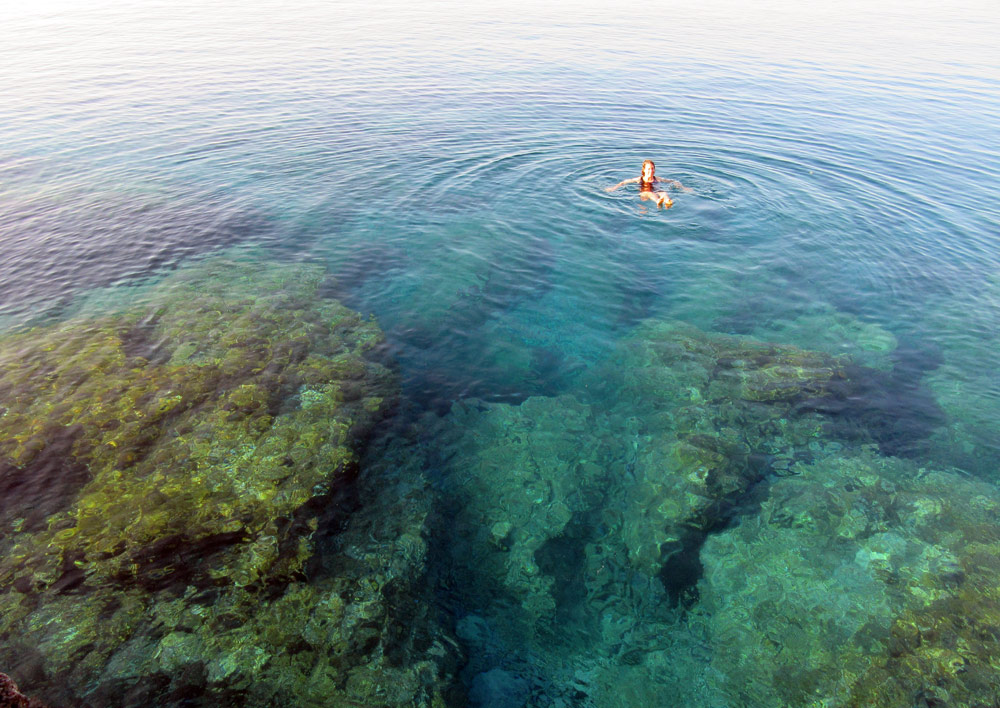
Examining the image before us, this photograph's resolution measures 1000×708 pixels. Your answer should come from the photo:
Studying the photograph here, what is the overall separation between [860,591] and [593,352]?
9163 mm

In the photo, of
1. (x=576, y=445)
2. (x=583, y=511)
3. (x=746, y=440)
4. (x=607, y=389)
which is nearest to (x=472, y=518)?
(x=583, y=511)

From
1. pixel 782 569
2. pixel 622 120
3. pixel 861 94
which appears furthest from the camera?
pixel 861 94

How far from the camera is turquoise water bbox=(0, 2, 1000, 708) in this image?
921 centimetres

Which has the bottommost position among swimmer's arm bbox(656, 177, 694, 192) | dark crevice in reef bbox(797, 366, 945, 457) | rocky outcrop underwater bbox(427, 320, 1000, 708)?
rocky outcrop underwater bbox(427, 320, 1000, 708)

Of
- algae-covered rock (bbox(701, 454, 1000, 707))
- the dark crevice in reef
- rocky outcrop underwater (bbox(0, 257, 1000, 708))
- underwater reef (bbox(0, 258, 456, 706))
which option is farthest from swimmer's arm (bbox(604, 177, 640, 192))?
algae-covered rock (bbox(701, 454, 1000, 707))

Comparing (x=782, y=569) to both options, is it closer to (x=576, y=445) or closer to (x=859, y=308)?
(x=576, y=445)

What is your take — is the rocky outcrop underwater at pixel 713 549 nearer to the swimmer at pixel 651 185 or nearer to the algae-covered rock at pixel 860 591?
the algae-covered rock at pixel 860 591

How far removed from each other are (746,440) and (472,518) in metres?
7.53

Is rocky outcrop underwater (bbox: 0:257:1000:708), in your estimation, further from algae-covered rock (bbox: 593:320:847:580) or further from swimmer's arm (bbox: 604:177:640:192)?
swimmer's arm (bbox: 604:177:640:192)

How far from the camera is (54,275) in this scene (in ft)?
65.3

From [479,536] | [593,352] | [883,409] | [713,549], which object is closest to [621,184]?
[593,352]

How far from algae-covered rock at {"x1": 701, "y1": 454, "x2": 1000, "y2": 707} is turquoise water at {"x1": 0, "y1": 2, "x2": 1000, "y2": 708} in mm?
59

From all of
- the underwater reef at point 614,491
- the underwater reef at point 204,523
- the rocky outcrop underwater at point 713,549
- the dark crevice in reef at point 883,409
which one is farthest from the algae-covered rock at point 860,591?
the underwater reef at point 204,523

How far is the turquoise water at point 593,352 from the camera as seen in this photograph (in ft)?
30.2
